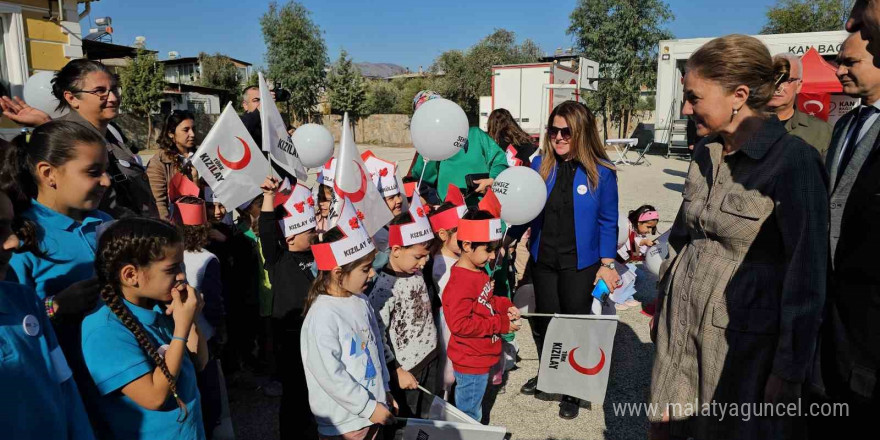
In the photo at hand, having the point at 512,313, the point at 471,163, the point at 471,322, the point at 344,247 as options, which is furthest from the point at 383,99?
the point at 344,247

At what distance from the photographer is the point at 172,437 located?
1957 millimetres

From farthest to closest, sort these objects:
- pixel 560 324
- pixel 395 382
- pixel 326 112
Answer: pixel 326 112
pixel 560 324
pixel 395 382

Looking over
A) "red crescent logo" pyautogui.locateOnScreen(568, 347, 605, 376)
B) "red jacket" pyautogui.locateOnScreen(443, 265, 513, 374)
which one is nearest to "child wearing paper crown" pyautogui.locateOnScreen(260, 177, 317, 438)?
"red jacket" pyautogui.locateOnScreen(443, 265, 513, 374)

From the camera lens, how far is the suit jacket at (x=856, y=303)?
1.59m

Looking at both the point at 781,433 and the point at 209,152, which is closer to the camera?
the point at 781,433

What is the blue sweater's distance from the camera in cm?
352

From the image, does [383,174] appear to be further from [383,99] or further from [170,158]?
[383,99]

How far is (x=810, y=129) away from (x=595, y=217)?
186 cm

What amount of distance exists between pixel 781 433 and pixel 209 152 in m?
3.11

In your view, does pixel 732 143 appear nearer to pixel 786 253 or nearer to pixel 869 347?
pixel 786 253

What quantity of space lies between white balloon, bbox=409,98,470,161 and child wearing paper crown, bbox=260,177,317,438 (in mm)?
1053

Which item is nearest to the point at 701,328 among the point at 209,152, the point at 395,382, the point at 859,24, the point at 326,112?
the point at 859,24

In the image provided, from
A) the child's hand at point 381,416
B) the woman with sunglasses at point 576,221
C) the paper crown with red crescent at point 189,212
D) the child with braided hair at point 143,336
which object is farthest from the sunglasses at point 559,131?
the child with braided hair at point 143,336

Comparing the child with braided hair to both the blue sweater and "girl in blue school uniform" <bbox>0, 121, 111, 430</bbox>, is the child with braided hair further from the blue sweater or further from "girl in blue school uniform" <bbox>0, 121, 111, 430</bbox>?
the blue sweater
